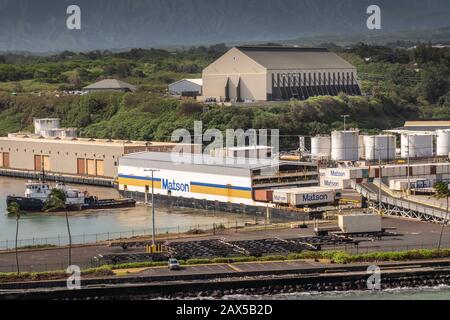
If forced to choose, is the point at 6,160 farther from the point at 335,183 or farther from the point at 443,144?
Answer: the point at 335,183

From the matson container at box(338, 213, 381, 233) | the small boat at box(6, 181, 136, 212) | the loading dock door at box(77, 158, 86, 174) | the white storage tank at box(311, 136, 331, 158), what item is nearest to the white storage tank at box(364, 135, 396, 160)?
the white storage tank at box(311, 136, 331, 158)

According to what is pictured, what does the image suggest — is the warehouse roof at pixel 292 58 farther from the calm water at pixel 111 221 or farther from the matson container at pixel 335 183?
the calm water at pixel 111 221

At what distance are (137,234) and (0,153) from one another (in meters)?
21.4

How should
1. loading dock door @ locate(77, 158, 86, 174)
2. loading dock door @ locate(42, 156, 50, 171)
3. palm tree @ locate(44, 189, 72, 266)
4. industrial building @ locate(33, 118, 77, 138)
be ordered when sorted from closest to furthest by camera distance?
palm tree @ locate(44, 189, 72, 266)
loading dock door @ locate(77, 158, 86, 174)
loading dock door @ locate(42, 156, 50, 171)
industrial building @ locate(33, 118, 77, 138)

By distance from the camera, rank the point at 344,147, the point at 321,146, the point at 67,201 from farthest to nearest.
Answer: the point at 321,146
the point at 344,147
the point at 67,201

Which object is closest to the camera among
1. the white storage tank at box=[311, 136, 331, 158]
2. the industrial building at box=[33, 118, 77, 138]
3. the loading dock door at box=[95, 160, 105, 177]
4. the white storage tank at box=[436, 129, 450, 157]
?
→ the white storage tank at box=[311, 136, 331, 158]

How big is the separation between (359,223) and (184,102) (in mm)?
27892

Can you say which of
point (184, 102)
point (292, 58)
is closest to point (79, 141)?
point (184, 102)

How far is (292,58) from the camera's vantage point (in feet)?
191

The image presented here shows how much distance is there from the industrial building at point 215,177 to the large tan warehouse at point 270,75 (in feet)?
54.2

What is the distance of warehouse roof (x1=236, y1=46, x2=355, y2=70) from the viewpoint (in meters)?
56.8

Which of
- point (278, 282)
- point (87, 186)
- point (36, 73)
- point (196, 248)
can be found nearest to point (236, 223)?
point (196, 248)

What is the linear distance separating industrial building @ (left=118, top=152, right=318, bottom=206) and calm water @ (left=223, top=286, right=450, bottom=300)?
11079mm

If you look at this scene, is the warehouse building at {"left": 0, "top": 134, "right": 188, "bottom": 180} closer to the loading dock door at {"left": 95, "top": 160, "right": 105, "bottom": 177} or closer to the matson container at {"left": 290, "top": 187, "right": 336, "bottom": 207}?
the loading dock door at {"left": 95, "top": 160, "right": 105, "bottom": 177}
